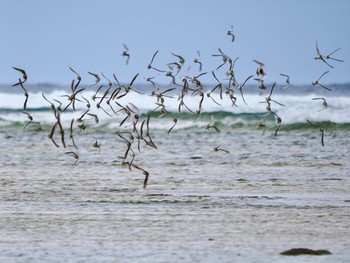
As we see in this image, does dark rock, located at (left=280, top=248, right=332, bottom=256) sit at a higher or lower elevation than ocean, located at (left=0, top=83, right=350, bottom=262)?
higher

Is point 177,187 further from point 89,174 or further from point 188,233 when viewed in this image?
point 188,233

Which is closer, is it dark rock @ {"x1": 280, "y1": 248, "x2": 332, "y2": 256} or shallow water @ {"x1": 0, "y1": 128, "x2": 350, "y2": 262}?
dark rock @ {"x1": 280, "y1": 248, "x2": 332, "y2": 256}

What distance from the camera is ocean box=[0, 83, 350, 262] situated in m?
5.46

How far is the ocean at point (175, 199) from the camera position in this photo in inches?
215

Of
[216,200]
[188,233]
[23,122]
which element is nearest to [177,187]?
[216,200]

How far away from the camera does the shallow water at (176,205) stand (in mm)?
5414

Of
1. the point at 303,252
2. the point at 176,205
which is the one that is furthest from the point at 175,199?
the point at 303,252

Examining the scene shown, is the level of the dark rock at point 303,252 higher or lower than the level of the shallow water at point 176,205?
higher

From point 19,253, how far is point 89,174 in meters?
4.50

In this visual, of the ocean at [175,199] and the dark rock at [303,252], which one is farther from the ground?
the dark rock at [303,252]

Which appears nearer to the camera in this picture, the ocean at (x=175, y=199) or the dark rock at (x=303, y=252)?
the dark rock at (x=303, y=252)

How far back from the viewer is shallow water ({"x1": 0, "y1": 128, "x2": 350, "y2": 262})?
213 inches

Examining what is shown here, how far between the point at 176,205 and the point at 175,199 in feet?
1.26

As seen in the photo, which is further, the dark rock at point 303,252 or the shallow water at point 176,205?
the shallow water at point 176,205
